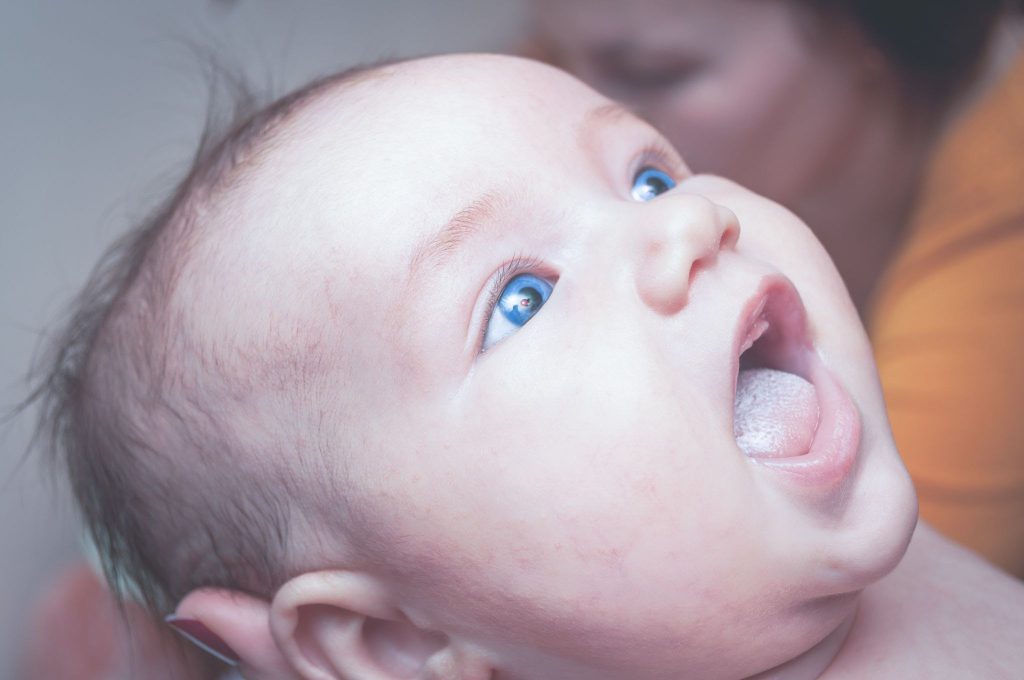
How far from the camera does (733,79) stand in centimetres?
150

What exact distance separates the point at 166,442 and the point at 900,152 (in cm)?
139

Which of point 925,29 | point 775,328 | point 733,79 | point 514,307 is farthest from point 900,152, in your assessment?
point 514,307

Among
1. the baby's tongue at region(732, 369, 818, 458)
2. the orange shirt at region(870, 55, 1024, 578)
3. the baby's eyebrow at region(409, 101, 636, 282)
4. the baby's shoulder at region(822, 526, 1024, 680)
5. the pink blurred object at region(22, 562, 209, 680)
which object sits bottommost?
the orange shirt at region(870, 55, 1024, 578)

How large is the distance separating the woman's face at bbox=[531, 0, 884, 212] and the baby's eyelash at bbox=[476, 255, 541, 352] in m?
0.83

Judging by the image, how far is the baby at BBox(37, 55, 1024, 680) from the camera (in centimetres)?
70

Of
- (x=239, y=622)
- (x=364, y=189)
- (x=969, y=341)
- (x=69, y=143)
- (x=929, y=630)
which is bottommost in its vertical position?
(x=969, y=341)

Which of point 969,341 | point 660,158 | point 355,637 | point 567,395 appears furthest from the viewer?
point 969,341

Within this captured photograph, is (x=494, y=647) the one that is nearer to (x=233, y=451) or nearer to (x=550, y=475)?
(x=550, y=475)

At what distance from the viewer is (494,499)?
711mm

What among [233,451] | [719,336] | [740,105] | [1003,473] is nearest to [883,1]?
[740,105]

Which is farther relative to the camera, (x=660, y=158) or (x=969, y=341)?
(x=969, y=341)

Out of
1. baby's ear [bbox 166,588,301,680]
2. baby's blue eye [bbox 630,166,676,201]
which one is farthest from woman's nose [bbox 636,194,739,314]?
baby's ear [bbox 166,588,301,680]

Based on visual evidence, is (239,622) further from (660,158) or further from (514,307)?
(660,158)

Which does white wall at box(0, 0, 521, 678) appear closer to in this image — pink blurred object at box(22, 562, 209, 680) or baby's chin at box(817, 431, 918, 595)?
pink blurred object at box(22, 562, 209, 680)
